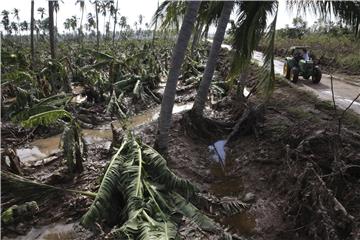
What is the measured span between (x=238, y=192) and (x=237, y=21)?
201 inches

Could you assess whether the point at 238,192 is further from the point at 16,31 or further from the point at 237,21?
the point at 16,31

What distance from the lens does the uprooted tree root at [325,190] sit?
5.45 metres

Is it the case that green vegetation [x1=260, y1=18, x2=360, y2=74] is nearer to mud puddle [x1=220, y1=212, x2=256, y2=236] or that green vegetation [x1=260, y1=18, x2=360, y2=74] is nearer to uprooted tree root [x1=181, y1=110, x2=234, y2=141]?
uprooted tree root [x1=181, y1=110, x2=234, y2=141]

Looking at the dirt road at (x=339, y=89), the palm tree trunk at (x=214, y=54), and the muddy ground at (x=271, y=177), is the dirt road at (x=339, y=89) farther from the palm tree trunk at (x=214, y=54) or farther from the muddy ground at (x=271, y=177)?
the palm tree trunk at (x=214, y=54)

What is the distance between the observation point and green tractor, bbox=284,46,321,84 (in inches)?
671

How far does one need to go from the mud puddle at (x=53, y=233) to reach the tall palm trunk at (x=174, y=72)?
314 centimetres

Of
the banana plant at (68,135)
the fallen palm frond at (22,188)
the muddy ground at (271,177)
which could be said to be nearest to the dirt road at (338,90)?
the muddy ground at (271,177)

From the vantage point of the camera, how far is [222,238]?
5.61 meters

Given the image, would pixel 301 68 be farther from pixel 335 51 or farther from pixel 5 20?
pixel 5 20

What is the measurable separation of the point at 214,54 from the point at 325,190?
232 inches

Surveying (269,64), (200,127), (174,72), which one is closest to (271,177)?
(269,64)

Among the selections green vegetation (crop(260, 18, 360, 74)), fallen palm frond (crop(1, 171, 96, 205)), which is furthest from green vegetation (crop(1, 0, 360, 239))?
green vegetation (crop(260, 18, 360, 74))

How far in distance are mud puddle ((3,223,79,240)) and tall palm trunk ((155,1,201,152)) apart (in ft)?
10.3

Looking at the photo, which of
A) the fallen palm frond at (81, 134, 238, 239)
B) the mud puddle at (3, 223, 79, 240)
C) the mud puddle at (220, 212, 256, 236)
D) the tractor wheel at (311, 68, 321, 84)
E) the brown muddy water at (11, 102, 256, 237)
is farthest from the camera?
the tractor wheel at (311, 68, 321, 84)
